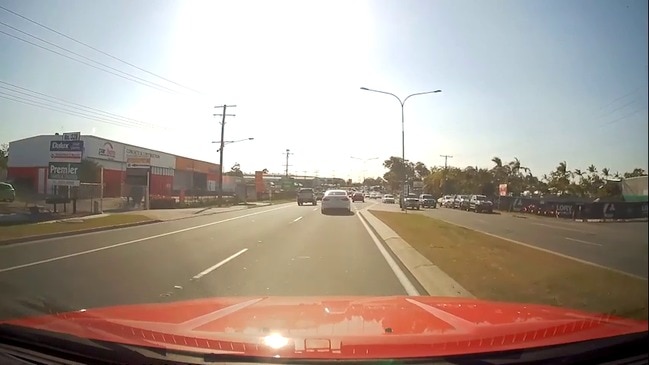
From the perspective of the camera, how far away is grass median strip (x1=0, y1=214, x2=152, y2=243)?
9234mm

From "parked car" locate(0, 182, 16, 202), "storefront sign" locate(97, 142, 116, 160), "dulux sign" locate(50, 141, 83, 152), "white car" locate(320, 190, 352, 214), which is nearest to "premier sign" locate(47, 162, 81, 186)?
"storefront sign" locate(97, 142, 116, 160)

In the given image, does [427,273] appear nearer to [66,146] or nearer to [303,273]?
[303,273]

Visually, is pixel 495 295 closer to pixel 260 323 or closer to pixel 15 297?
pixel 260 323

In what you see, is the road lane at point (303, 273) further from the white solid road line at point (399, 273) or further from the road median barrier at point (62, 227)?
the road median barrier at point (62, 227)

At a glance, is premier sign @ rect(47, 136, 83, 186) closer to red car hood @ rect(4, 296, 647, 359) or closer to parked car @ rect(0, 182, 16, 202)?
parked car @ rect(0, 182, 16, 202)

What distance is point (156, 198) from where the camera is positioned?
40938mm

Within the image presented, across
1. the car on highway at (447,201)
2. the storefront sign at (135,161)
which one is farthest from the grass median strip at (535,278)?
the car on highway at (447,201)

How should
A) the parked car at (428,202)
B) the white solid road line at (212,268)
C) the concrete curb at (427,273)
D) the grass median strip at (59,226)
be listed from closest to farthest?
the concrete curb at (427,273) → the grass median strip at (59,226) → the white solid road line at (212,268) → the parked car at (428,202)

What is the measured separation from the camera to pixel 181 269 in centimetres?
1020

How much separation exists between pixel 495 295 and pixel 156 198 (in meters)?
37.3

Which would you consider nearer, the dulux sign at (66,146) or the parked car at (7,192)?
the parked car at (7,192)

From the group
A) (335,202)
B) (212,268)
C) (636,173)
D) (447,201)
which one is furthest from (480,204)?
(636,173)

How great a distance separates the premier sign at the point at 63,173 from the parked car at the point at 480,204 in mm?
23328

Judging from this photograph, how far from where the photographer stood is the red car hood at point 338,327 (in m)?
3.24
